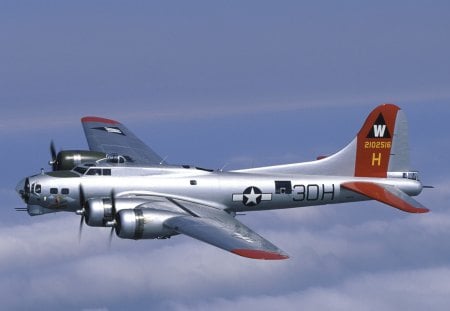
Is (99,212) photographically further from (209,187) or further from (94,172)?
(209,187)

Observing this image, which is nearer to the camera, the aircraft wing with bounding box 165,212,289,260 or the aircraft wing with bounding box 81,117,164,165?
the aircraft wing with bounding box 165,212,289,260

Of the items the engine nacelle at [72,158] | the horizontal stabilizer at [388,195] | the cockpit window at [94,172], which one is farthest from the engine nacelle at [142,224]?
the horizontal stabilizer at [388,195]

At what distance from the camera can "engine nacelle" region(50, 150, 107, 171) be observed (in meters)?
54.7

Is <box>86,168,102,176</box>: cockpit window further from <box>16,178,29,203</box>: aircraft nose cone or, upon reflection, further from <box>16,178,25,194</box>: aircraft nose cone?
<box>16,178,25,194</box>: aircraft nose cone

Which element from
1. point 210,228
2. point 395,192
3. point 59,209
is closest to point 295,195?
point 395,192

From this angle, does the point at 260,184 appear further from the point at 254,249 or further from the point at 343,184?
the point at 254,249

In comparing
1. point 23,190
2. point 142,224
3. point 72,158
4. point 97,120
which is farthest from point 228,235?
point 97,120

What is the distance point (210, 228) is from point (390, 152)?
1473 centimetres

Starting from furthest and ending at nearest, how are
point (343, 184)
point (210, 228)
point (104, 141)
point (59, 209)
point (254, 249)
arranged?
point (104, 141)
point (343, 184)
point (59, 209)
point (210, 228)
point (254, 249)

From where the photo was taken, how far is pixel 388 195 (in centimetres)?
5356

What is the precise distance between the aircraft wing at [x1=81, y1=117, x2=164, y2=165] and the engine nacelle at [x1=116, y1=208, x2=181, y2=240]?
29.4ft

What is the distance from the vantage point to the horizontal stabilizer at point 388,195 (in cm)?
5089

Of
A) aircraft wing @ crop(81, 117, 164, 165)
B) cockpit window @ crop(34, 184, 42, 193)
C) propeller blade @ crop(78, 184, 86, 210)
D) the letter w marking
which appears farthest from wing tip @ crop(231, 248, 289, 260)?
the letter w marking

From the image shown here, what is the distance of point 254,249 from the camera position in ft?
139
